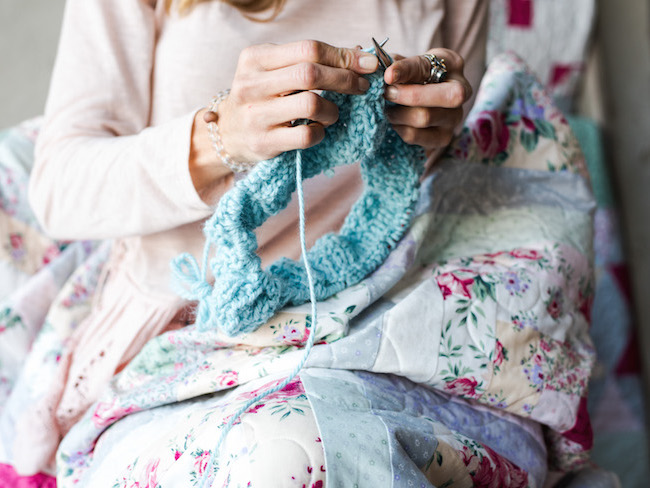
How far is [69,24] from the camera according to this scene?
26.8 inches

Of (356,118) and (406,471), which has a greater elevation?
(356,118)

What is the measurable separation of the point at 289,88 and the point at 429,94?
0.47 feet

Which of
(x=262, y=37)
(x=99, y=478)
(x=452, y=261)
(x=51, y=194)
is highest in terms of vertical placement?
(x=262, y=37)

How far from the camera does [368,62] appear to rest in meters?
0.48

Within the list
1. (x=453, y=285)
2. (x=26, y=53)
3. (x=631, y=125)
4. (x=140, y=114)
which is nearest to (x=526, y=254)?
(x=453, y=285)

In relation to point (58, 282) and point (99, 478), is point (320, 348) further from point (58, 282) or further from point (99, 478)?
point (58, 282)

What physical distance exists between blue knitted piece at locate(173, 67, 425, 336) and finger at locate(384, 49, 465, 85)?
0.01 m

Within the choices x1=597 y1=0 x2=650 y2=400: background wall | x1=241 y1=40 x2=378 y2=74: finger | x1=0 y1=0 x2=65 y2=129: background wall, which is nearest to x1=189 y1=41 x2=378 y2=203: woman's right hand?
x1=241 y1=40 x2=378 y2=74: finger

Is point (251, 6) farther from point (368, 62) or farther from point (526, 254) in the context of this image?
point (526, 254)

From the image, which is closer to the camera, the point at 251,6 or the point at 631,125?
the point at 251,6

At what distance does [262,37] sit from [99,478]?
1.66 ft

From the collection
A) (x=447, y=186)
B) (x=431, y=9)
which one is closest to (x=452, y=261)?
Answer: (x=447, y=186)

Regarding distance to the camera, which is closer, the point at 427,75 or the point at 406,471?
the point at 406,471

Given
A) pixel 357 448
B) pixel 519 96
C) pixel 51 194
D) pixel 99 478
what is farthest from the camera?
pixel 519 96
